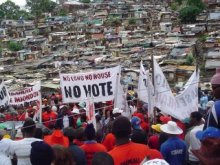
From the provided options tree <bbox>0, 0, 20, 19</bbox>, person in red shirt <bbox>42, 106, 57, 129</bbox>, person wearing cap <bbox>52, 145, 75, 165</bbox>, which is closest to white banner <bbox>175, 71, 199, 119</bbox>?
person in red shirt <bbox>42, 106, 57, 129</bbox>

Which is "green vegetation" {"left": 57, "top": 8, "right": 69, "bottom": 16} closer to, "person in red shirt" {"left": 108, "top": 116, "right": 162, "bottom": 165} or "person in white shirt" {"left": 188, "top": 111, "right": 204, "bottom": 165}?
"person in white shirt" {"left": 188, "top": 111, "right": 204, "bottom": 165}

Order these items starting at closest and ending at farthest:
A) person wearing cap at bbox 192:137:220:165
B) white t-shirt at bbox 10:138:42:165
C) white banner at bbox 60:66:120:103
Result: person wearing cap at bbox 192:137:220:165, white t-shirt at bbox 10:138:42:165, white banner at bbox 60:66:120:103

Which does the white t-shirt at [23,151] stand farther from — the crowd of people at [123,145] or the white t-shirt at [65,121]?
the white t-shirt at [65,121]

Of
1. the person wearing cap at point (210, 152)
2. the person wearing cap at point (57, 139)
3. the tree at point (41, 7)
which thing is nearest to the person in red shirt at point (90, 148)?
the person wearing cap at point (57, 139)

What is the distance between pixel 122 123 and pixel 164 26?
45040 mm

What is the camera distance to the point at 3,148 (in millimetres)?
4734

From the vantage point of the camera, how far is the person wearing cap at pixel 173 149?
4.86m

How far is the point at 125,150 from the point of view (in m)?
3.88

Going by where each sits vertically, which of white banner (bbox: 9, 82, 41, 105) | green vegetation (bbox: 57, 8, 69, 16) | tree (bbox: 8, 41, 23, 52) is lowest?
tree (bbox: 8, 41, 23, 52)

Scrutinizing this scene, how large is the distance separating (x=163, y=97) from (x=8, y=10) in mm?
76517

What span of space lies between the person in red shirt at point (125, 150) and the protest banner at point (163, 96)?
3.31m

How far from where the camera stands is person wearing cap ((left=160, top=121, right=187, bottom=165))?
4.86m

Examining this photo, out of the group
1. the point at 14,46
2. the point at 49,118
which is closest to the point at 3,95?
the point at 49,118

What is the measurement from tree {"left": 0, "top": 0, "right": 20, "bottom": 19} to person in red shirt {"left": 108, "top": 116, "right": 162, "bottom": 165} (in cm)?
7709
